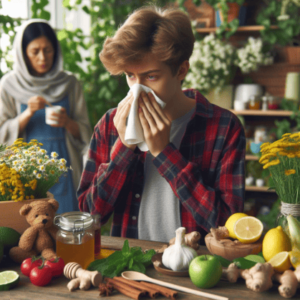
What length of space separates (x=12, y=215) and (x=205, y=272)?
1.82 feet

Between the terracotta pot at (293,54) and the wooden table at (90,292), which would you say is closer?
the wooden table at (90,292)

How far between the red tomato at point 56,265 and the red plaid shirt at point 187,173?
0.40 metres

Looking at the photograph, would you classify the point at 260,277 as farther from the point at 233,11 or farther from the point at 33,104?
the point at 233,11

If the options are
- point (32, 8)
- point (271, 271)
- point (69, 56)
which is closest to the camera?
point (271, 271)

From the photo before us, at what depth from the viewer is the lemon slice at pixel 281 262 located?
85 centimetres

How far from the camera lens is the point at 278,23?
3193mm

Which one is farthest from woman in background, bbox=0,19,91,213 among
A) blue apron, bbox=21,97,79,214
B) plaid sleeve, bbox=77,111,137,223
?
plaid sleeve, bbox=77,111,137,223

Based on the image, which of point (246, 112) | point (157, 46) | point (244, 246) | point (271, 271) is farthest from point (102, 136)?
point (246, 112)

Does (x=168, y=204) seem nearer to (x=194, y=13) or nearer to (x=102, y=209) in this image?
(x=102, y=209)

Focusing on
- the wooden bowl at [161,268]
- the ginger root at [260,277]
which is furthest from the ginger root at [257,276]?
the wooden bowl at [161,268]

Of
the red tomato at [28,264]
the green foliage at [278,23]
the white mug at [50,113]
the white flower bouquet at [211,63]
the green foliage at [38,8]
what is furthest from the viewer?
the white flower bouquet at [211,63]

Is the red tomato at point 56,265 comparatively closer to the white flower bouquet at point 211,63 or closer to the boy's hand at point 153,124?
the boy's hand at point 153,124

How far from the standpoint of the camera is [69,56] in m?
3.14

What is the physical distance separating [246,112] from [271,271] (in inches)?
102
